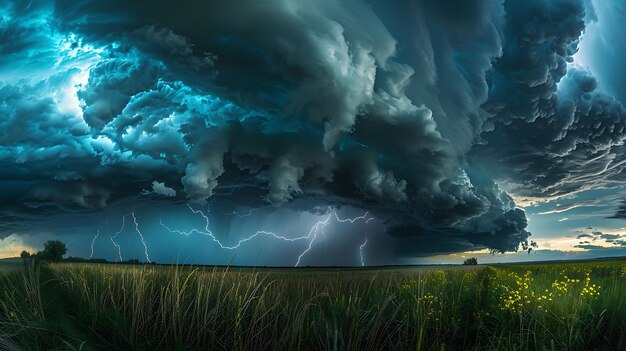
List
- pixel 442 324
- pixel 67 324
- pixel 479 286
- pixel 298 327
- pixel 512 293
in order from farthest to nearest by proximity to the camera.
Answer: pixel 479 286 < pixel 512 293 < pixel 442 324 < pixel 67 324 < pixel 298 327

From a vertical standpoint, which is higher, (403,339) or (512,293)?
Result: (512,293)

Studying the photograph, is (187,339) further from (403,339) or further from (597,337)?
(597,337)

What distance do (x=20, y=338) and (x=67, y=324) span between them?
72 cm

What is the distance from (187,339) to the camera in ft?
21.4

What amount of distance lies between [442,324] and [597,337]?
3363mm

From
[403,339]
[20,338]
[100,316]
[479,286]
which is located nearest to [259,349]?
[403,339]

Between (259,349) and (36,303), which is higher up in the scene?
(36,303)

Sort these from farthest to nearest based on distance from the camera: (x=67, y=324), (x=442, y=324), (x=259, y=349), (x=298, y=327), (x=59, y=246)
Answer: (x=59, y=246), (x=442, y=324), (x=67, y=324), (x=259, y=349), (x=298, y=327)

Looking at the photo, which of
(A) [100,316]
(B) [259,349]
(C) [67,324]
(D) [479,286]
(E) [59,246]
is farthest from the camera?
(E) [59,246]

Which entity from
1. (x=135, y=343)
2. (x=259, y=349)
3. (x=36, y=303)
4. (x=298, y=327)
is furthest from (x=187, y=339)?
(x=36, y=303)

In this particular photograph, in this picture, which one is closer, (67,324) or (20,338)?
(20,338)

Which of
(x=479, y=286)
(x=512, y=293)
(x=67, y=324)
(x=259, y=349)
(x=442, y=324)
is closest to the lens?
(x=259, y=349)

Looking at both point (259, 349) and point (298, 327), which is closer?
point (298, 327)

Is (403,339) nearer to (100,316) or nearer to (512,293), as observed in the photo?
(512,293)
